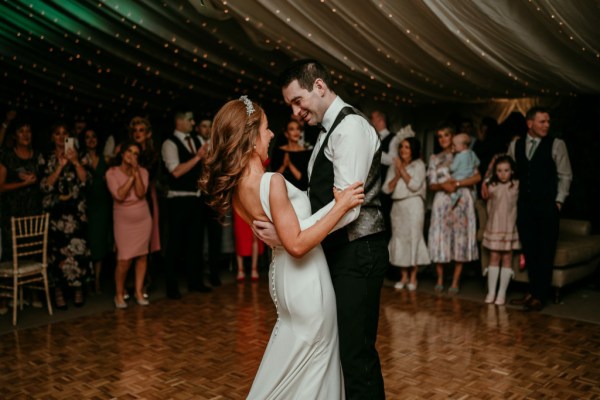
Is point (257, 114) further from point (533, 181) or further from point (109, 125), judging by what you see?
point (109, 125)

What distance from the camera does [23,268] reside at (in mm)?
4359

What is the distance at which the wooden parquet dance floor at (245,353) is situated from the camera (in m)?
3.08

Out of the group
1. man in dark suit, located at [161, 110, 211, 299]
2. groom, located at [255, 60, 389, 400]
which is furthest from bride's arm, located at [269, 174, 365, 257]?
man in dark suit, located at [161, 110, 211, 299]

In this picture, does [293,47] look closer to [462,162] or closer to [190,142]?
[190,142]

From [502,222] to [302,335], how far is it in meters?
3.37

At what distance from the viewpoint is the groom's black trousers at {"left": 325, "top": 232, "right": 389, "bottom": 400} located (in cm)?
208

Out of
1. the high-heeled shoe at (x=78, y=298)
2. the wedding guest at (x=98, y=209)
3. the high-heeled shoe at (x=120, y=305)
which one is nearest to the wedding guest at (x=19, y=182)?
the wedding guest at (x=98, y=209)

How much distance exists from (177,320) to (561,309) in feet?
10.7

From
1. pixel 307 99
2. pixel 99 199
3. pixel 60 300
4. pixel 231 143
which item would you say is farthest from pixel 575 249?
pixel 60 300

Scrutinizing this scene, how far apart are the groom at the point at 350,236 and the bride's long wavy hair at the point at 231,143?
0.21 metres

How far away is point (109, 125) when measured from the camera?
25.2 feet

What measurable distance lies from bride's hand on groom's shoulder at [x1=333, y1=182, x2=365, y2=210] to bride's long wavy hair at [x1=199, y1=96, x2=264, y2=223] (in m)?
0.36

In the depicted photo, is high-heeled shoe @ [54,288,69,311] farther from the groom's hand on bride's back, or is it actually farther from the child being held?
the child being held

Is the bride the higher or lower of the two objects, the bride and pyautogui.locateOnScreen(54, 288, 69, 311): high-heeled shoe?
the higher
